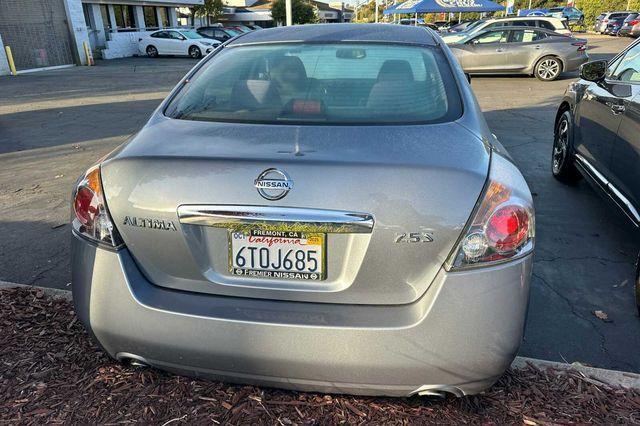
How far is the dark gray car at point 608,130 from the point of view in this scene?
11.5ft

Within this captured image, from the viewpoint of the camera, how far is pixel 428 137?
2.04m

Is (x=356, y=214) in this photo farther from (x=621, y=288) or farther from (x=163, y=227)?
(x=621, y=288)

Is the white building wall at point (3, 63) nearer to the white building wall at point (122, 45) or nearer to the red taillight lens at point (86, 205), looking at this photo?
the white building wall at point (122, 45)

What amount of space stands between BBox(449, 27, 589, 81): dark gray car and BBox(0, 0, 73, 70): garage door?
1688 centimetres

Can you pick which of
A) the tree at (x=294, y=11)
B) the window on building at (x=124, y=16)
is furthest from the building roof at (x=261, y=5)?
the window on building at (x=124, y=16)

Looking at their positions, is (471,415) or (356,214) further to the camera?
(471,415)

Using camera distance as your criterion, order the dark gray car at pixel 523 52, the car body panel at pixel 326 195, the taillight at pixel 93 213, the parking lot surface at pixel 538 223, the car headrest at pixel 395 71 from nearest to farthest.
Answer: the car body panel at pixel 326 195
the taillight at pixel 93 213
the car headrest at pixel 395 71
the parking lot surface at pixel 538 223
the dark gray car at pixel 523 52

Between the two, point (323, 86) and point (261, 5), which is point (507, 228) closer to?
point (323, 86)

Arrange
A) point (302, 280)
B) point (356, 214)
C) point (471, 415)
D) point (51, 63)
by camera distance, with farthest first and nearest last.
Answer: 1. point (51, 63)
2. point (471, 415)
3. point (302, 280)
4. point (356, 214)

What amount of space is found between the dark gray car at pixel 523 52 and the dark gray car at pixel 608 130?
9942 mm

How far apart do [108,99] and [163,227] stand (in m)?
11.6

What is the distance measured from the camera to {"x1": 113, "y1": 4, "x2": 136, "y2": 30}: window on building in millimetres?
30188

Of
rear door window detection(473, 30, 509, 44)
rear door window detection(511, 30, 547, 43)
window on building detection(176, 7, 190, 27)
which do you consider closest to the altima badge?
rear door window detection(473, 30, 509, 44)

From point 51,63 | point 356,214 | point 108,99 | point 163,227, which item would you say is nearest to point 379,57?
point 356,214
